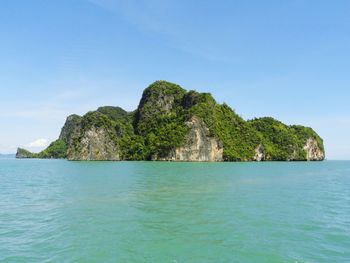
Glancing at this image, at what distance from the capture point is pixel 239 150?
105625 millimetres

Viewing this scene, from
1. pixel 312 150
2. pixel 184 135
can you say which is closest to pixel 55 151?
pixel 184 135

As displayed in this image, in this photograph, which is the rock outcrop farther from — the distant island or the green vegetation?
the green vegetation

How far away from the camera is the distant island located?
96125mm

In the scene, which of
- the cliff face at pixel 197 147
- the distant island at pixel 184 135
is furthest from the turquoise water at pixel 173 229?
the distant island at pixel 184 135

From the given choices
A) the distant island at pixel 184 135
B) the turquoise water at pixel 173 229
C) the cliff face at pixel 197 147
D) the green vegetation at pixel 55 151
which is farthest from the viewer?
the green vegetation at pixel 55 151

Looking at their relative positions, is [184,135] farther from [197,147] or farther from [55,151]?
[55,151]

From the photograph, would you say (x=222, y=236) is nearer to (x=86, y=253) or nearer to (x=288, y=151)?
(x=86, y=253)

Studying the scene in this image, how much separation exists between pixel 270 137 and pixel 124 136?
50.9 metres

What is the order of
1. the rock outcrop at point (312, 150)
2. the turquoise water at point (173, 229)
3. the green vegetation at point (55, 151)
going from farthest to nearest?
the green vegetation at point (55, 151), the rock outcrop at point (312, 150), the turquoise water at point (173, 229)

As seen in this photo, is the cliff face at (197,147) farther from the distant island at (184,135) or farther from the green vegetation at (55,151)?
the green vegetation at (55,151)

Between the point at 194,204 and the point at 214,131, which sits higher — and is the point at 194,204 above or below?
below

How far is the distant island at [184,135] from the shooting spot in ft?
315

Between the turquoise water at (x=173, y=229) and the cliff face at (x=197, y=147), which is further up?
the cliff face at (x=197, y=147)

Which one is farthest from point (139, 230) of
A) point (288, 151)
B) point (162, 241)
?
point (288, 151)
